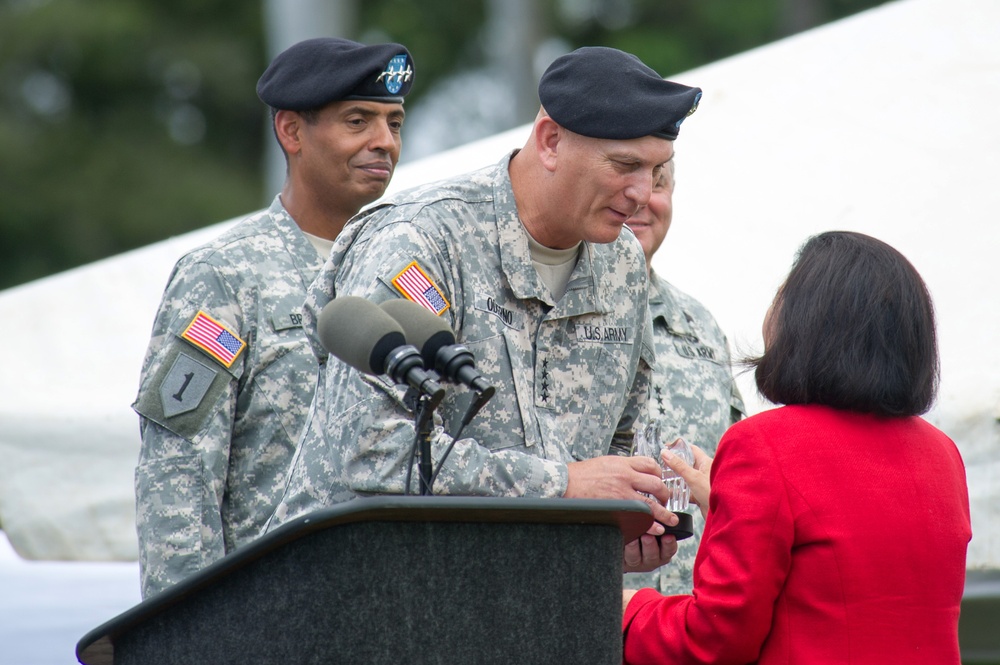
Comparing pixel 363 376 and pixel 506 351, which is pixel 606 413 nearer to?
pixel 506 351

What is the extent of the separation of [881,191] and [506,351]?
6.58 ft

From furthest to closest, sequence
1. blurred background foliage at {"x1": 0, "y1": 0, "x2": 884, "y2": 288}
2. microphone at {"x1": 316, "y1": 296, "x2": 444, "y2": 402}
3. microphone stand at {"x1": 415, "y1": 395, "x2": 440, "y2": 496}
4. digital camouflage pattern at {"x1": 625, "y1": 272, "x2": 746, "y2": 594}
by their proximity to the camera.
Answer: blurred background foliage at {"x1": 0, "y1": 0, "x2": 884, "y2": 288}
digital camouflage pattern at {"x1": 625, "y1": 272, "x2": 746, "y2": 594}
microphone stand at {"x1": 415, "y1": 395, "x2": 440, "y2": 496}
microphone at {"x1": 316, "y1": 296, "x2": 444, "y2": 402}

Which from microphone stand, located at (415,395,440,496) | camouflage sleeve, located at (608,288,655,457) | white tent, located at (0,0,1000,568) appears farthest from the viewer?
white tent, located at (0,0,1000,568)

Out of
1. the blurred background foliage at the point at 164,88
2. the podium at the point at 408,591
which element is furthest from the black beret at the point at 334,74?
the blurred background foliage at the point at 164,88

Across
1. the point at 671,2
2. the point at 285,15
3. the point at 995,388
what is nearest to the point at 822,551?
the point at 995,388

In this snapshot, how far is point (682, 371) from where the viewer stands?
3.65 m

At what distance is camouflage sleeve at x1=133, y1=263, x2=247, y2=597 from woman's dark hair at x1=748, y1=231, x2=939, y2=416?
129cm

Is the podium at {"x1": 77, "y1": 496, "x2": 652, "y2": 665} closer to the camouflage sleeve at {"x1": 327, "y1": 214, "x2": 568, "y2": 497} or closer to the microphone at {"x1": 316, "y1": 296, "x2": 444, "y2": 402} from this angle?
the microphone at {"x1": 316, "y1": 296, "x2": 444, "y2": 402}

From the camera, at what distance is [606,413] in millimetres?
2674

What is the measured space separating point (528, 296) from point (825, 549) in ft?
2.36

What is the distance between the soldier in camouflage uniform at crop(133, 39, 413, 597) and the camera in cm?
298

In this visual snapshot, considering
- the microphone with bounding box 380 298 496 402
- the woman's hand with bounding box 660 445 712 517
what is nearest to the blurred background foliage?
the woman's hand with bounding box 660 445 712 517

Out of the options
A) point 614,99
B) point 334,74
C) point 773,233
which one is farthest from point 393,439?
point 773,233

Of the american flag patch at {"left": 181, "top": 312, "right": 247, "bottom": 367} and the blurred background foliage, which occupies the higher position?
the blurred background foliage
